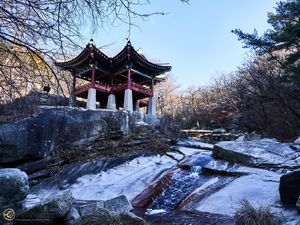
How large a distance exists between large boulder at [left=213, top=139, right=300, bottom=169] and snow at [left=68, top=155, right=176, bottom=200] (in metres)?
1.79

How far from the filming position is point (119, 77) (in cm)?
2188

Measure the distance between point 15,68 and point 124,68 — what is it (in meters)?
17.7

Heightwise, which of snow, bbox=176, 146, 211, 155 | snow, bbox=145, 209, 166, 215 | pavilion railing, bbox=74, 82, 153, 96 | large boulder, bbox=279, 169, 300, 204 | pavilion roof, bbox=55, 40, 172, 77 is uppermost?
pavilion roof, bbox=55, 40, 172, 77

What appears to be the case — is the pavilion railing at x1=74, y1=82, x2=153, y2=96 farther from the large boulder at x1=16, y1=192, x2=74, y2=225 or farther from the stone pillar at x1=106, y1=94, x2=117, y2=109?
the large boulder at x1=16, y1=192, x2=74, y2=225

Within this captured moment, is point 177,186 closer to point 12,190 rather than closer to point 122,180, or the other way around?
point 122,180

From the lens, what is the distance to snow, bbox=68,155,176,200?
8.03 metres

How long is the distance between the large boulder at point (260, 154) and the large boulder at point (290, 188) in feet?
8.98

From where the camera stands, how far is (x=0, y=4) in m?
2.26

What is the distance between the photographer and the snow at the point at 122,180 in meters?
8.03

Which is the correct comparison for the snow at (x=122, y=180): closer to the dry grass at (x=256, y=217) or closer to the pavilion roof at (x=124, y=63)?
the dry grass at (x=256, y=217)

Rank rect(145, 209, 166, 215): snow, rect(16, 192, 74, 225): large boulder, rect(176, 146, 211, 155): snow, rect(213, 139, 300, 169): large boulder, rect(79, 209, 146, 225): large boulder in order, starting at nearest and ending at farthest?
rect(16, 192, 74, 225): large boulder → rect(79, 209, 146, 225): large boulder → rect(145, 209, 166, 215): snow → rect(213, 139, 300, 169): large boulder → rect(176, 146, 211, 155): snow

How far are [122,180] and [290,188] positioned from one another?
478cm

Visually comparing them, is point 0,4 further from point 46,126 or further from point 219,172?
point 46,126

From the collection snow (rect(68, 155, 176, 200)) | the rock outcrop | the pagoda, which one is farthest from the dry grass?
the pagoda
